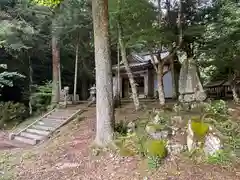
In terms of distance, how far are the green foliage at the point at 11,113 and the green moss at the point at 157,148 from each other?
10229mm

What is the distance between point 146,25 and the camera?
42.4 feet

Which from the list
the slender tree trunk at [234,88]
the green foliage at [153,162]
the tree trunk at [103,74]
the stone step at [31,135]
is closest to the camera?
the green foliage at [153,162]

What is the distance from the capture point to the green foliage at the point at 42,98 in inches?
670

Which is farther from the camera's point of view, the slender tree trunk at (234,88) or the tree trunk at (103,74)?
the slender tree trunk at (234,88)

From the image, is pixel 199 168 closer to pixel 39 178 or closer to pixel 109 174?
pixel 109 174

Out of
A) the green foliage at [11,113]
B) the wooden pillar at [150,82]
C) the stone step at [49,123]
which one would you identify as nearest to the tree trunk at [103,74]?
the stone step at [49,123]

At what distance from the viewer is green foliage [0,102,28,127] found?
15789mm

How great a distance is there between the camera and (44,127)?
1372cm

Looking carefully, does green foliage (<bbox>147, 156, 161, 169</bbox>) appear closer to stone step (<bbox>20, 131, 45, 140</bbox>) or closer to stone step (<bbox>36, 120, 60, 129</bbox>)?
stone step (<bbox>20, 131, 45, 140</bbox>)

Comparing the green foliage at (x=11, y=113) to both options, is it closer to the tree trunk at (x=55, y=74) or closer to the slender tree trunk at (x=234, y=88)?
the tree trunk at (x=55, y=74)

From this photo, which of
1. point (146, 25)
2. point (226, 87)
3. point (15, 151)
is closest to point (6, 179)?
point (15, 151)

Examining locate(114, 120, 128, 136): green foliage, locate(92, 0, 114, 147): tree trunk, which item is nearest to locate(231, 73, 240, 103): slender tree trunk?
locate(114, 120, 128, 136): green foliage

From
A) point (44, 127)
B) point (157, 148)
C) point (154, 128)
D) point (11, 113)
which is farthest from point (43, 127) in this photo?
point (157, 148)

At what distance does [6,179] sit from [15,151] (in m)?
3.21
